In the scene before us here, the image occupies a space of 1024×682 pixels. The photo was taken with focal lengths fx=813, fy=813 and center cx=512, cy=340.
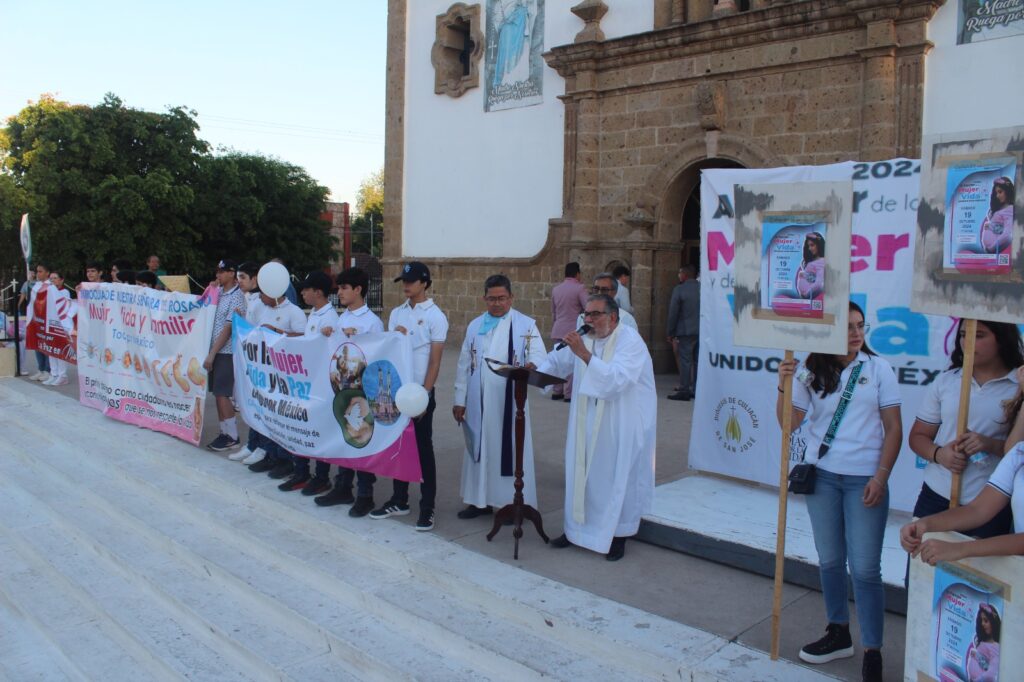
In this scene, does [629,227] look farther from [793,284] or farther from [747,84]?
[793,284]

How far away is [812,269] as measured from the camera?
3.49m

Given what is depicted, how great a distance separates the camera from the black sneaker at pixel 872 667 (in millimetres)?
3324

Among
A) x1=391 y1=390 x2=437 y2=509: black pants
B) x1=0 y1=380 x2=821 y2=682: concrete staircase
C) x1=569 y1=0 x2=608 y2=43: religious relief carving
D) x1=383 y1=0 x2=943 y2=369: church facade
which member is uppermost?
x1=569 y1=0 x2=608 y2=43: religious relief carving

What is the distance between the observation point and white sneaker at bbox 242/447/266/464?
7043 millimetres

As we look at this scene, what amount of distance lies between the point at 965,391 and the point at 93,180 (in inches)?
1128

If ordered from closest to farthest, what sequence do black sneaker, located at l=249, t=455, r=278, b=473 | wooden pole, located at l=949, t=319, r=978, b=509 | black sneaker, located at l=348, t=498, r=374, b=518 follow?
wooden pole, located at l=949, t=319, r=978, b=509, black sneaker, located at l=348, t=498, r=374, b=518, black sneaker, located at l=249, t=455, r=278, b=473

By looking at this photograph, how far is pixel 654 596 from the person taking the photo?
427 cm

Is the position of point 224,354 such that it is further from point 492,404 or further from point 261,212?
point 261,212

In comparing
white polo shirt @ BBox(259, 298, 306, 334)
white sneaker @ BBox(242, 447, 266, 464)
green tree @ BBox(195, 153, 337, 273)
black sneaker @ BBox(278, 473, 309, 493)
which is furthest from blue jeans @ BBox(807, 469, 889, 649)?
green tree @ BBox(195, 153, 337, 273)

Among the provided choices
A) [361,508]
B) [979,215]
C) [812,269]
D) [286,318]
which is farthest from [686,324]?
[979,215]

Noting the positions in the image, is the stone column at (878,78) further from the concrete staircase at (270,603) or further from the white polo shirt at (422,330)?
the concrete staircase at (270,603)

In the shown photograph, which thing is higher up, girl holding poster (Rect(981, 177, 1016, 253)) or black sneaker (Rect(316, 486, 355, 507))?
girl holding poster (Rect(981, 177, 1016, 253))

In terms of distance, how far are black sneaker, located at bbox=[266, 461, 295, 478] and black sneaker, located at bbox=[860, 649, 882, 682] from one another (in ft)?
14.9

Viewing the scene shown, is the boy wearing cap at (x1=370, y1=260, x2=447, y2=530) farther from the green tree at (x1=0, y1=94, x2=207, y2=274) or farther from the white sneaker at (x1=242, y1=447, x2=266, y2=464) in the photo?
the green tree at (x1=0, y1=94, x2=207, y2=274)
